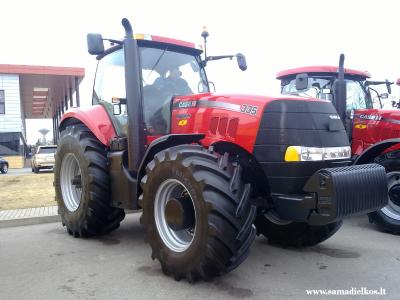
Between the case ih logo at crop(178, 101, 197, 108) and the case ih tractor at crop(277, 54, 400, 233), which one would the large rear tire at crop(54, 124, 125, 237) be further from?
the case ih tractor at crop(277, 54, 400, 233)

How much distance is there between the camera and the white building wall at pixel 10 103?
2892 cm

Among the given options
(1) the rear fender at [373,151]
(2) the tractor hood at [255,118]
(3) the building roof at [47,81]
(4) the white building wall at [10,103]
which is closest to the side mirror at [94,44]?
(2) the tractor hood at [255,118]

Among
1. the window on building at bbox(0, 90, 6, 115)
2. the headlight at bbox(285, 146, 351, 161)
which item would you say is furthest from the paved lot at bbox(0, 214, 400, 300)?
the window on building at bbox(0, 90, 6, 115)

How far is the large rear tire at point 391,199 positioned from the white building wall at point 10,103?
27.9 m

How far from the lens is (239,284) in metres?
3.96

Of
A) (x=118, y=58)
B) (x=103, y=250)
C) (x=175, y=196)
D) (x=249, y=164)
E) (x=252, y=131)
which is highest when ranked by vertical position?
(x=118, y=58)

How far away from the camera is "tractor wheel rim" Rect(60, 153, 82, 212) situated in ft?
20.7

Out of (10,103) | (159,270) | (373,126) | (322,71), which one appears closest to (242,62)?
(322,71)

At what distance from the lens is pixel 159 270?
441 cm

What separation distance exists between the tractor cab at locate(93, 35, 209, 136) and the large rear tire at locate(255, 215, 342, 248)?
68.3 inches

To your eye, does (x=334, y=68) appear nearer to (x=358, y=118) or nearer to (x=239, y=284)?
(x=358, y=118)

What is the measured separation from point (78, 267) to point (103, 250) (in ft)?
2.26

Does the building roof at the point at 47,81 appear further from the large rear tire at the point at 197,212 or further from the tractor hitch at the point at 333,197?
the tractor hitch at the point at 333,197

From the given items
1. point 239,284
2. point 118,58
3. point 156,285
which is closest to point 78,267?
point 156,285
